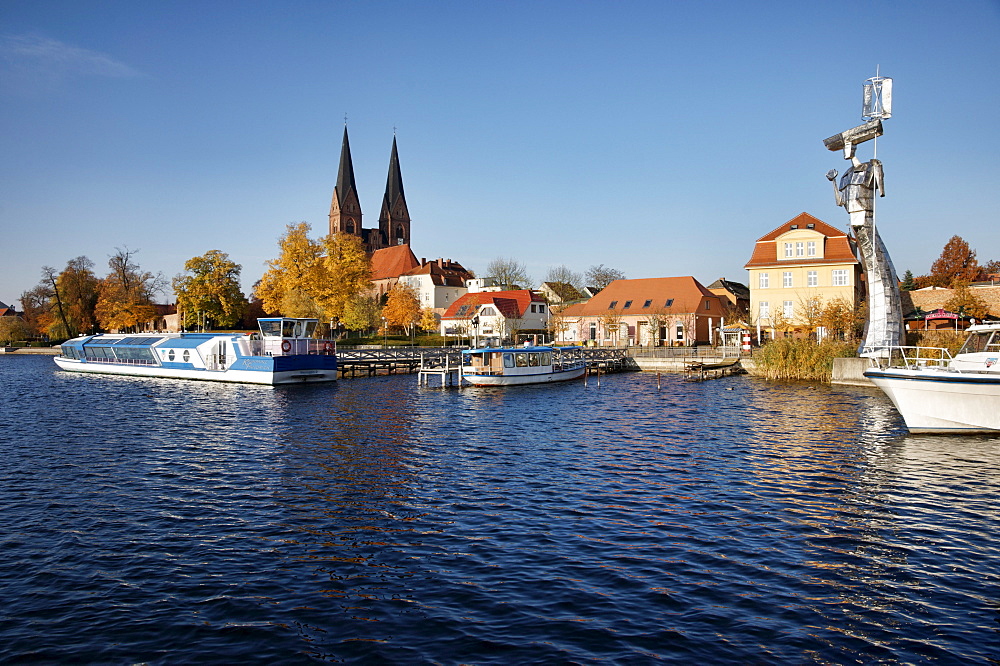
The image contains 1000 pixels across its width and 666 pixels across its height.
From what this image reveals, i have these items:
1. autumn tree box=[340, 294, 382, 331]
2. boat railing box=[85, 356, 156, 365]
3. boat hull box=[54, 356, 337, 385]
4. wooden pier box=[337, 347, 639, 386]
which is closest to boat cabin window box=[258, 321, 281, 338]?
boat hull box=[54, 356, 337, 385]

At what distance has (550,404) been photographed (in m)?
34.5

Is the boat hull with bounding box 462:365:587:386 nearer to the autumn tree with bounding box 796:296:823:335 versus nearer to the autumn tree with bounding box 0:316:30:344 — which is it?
the autumn tree with bounding box 796:296:823:335

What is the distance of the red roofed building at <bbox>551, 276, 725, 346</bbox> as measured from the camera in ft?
231

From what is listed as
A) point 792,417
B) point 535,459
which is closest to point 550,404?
point 792,417

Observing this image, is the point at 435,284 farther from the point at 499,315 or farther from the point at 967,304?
the point at 967,304

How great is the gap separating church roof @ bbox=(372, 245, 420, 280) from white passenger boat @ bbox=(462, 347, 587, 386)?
8148 centimetres

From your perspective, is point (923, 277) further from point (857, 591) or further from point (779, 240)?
point (857, 591)

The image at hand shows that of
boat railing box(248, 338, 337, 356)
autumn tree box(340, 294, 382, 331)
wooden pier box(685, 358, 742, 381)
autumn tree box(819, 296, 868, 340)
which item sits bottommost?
wooden pier box(685, 358, 742, 381)

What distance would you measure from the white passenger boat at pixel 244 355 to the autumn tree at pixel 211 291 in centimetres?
2536

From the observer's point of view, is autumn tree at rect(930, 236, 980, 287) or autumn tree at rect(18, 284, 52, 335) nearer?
autumn tree at rect(930, 236, 980, 287)

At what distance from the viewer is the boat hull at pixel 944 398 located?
20891 millimetres

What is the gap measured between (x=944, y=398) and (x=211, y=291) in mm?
79781

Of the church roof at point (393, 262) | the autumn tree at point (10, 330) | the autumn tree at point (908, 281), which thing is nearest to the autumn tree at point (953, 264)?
the autumn tree at point (908, 281)

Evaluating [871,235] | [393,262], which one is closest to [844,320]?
[871,235]
